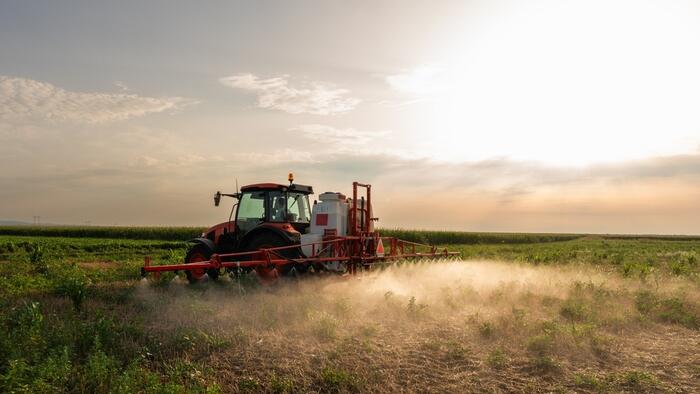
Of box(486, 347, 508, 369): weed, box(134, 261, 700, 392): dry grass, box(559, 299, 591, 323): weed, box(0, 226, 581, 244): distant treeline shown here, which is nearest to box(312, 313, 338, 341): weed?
box(134, 261, 700, 392): dry grass

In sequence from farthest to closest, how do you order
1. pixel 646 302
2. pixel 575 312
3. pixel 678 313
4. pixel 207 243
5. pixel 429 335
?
pixel 207 243 → pixel 646 302 → pixel 678 313 → pixel 575 312 → pixel 429 335

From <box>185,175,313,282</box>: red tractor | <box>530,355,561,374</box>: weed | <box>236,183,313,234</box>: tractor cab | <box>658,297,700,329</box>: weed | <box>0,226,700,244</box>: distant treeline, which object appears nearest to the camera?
<box>530,355,561,374</box>: weed

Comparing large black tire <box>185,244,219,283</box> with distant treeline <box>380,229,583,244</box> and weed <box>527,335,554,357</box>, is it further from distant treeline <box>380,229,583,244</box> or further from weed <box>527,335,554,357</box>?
distant treeline <box>380,229,583,244</box>

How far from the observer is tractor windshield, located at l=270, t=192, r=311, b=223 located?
14781 mm

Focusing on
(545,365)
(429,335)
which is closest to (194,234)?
(429,335)

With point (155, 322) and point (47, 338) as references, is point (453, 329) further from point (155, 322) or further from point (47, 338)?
point (47, 338)

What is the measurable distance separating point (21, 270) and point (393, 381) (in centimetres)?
1681

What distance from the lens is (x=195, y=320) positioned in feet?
31.0

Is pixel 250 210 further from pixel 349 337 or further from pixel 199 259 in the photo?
pixel 349 337

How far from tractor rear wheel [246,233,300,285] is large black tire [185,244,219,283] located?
121cm

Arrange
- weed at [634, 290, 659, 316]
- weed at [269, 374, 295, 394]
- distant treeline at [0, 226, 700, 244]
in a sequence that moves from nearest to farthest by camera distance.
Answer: weed at [269, 374, 295, 394]
weed at [634, 290, 659, 316]
distant treeline at [0, 226, 700, 244]

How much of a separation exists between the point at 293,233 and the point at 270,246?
68cm

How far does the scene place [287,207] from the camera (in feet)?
48.9

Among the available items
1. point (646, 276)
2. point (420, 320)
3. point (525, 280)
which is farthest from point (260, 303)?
point (646, 276)
